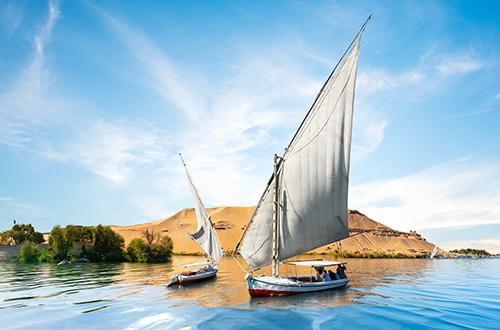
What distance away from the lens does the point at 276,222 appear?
22922 millimetres

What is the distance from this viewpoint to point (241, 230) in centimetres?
14425

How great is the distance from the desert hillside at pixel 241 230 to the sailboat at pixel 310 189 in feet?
333

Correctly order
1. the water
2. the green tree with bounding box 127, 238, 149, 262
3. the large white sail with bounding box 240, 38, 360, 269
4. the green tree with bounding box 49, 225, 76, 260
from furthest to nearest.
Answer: the green tree with bounding box 49, 225, 76, 260, the green tree with bounding box 127, 238, 149, 262, the large white sail with bounding box 240, 38, 360, 269, the water

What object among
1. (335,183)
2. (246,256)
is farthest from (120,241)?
(335,183)

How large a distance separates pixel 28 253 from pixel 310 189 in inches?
3296

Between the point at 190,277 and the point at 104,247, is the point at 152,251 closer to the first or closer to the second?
the point at 104,247

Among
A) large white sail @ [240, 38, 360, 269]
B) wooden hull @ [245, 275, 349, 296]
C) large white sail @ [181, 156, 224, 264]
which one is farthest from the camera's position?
large white sail @ [181, 156, 224, 264]

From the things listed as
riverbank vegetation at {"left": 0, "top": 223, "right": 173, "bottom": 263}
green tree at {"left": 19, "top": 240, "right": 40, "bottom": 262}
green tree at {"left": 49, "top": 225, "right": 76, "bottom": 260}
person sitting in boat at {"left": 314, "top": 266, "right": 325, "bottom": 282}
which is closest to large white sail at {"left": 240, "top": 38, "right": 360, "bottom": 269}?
person sitting in boat at {"left": 314, "top": 266, "right": 325, "bottom": 282}

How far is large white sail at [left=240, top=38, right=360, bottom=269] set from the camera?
2311 centimetres

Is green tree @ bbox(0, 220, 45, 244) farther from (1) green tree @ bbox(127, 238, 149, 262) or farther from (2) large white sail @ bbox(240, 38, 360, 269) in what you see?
(2) large white sail @ bbox(240, 38, 360, 269)

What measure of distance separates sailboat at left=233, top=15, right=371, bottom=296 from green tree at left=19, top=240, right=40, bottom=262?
77804mm

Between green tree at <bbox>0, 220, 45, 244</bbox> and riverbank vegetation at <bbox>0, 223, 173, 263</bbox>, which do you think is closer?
riverbank vegetation at <bbox>0, 223, 173, 263</bbox>

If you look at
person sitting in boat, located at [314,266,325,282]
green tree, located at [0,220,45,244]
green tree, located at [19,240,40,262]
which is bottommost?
green tree, located at [19,240,40,262]

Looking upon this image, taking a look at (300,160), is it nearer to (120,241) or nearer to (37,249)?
(120,241)
